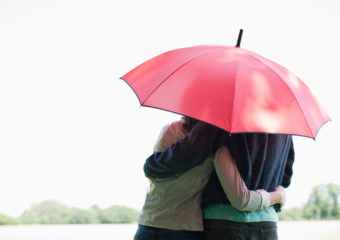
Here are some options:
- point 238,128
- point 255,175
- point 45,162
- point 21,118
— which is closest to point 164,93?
point 238,128

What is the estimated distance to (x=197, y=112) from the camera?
1434 millimetres

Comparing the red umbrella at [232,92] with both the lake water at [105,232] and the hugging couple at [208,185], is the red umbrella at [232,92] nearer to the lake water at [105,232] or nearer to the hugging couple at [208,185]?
the hugging couple at [208,185]

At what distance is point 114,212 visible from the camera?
23.3 feet

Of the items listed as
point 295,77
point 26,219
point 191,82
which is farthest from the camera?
point 26,219

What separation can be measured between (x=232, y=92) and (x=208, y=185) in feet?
1.18

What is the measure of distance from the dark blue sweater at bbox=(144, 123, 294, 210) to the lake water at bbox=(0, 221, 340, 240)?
12.9ft

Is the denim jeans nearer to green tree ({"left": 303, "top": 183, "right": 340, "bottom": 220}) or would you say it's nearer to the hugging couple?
the hugging couple

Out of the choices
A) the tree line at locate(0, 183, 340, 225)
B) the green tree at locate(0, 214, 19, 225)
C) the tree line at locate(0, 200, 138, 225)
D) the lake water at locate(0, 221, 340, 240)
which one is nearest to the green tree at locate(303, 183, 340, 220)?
the tree line at locate(0, 183, 340, 225)

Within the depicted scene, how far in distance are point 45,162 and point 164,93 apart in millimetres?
6600

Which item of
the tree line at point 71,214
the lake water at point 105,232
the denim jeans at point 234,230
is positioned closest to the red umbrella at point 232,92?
the denim jeans at point 234,230

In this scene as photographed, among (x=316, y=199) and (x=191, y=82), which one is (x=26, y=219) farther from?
(x=191, y=82)

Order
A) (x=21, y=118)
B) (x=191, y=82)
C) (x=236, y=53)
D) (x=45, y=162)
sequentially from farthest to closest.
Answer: (x=21, y=118) → (x=45, y=162) → (x=236, y=53) → (x=191, y=82)

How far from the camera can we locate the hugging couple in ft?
4.79

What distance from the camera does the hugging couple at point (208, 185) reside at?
4.79 feet
